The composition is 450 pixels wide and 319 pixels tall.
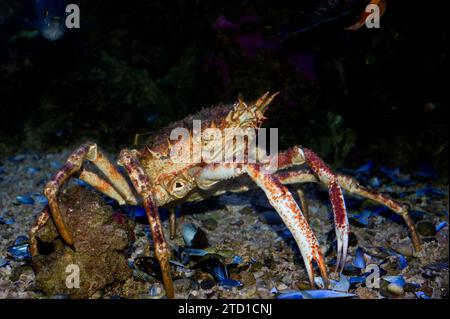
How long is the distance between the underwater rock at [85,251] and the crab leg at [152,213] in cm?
36

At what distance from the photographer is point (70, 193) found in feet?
9.48

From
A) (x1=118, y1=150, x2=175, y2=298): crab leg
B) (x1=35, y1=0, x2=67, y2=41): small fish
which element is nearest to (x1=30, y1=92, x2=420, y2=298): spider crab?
(x1=118, y1=150, x2=175, y2=298): crab leg

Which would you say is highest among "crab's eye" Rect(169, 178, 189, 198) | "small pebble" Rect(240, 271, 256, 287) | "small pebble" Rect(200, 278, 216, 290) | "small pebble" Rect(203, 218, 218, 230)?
"crab's eye" Rect(169, 178, 189, 198)

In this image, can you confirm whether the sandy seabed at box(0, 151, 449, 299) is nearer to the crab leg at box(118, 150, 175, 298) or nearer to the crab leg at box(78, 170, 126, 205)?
the crab leg at box(118, 150, 175, 298)

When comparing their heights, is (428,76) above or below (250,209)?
above

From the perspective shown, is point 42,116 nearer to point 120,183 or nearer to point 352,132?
point 120,183

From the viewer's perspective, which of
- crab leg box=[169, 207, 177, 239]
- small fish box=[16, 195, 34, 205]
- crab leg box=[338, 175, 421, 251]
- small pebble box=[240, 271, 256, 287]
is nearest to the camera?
small pebble box=[240, 271, 256, 287]

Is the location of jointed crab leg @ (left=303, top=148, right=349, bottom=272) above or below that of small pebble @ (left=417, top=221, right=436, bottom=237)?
above

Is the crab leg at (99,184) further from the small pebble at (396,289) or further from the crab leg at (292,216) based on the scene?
the small pebble at (396,289)

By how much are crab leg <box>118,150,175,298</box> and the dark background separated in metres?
2.86

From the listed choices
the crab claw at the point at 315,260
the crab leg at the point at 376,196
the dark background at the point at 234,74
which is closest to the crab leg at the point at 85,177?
the crab claw at the point at 315,260

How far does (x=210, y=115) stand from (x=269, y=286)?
1.65m

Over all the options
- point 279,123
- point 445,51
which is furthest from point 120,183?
point 445,51

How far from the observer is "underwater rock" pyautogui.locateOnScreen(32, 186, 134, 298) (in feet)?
7.95
